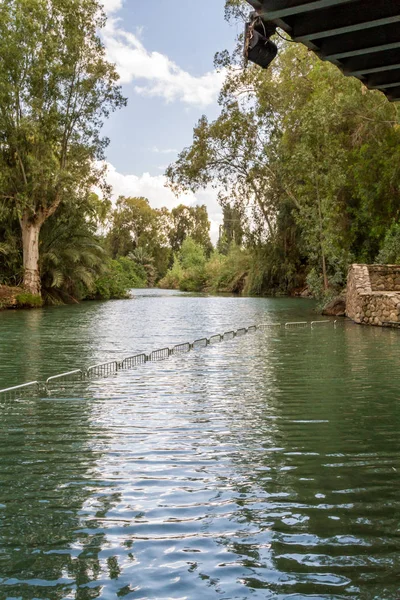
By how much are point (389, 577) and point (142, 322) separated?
59.6 feet

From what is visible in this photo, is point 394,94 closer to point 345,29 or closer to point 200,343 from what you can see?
point 345,29

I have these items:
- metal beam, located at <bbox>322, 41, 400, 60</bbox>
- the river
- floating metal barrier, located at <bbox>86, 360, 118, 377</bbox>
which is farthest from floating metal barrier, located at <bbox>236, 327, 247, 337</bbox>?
metal beam, located at <bbox>322, 41, 400, 60</bbox>

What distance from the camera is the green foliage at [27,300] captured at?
28625mm

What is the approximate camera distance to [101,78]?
3206 centimetres

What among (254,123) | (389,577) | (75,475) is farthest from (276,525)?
(254,123)

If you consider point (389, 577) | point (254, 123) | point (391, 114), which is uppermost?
point (254, 123)

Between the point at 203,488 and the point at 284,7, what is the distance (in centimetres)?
348

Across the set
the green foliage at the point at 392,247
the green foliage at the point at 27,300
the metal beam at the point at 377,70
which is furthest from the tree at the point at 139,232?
the metal beam at the point at 377,70

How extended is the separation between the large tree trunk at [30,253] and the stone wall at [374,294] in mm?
15935

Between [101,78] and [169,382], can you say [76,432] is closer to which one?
[169,382]

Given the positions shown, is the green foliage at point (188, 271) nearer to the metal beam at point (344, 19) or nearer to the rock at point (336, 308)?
the rock at point (336, 308)

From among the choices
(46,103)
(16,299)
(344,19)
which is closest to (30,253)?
(16,299)

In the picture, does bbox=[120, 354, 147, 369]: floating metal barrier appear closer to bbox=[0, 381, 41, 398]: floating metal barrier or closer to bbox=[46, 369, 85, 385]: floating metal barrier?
bbox=[46, 369, 85, 385]: floating metal barrier

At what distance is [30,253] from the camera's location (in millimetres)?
30969
